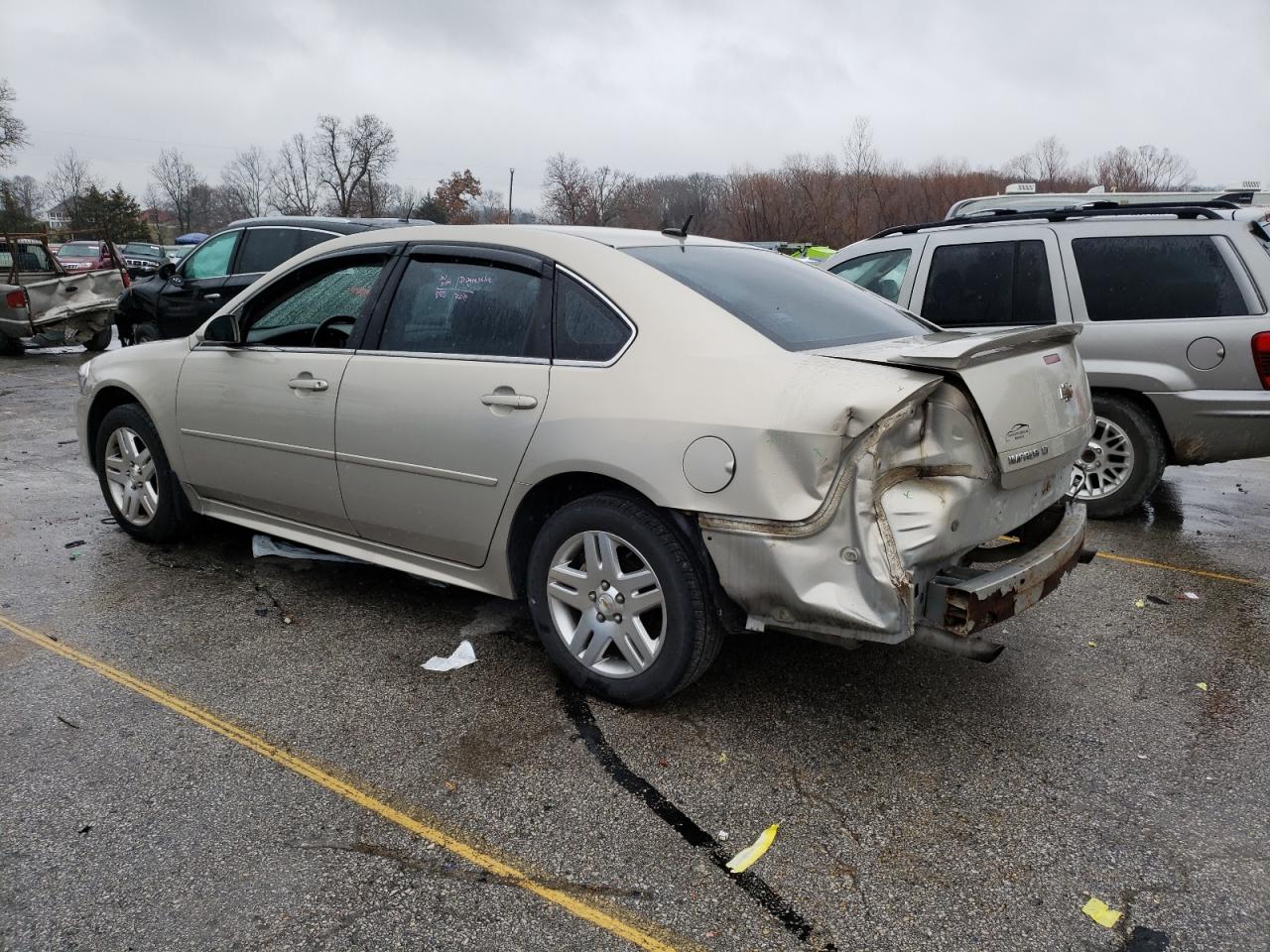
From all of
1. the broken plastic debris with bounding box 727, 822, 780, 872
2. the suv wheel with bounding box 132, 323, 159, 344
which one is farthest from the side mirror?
the suv wheel with bounding box 132, 323, 159, 344

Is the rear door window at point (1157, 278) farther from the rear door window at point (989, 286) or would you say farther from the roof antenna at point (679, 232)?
the roof antenna at point (679, 232)

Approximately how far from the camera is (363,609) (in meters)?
4.34

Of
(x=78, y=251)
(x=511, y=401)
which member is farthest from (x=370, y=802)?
(x=78, y=251)

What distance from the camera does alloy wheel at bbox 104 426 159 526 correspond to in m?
5.06

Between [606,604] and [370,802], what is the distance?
0.99m

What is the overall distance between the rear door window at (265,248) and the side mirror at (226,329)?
5918 millimetres

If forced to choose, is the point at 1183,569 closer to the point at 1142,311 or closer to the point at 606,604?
the point at 1142,311

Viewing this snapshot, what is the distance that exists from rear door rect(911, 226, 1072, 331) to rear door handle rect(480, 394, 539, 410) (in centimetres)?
365

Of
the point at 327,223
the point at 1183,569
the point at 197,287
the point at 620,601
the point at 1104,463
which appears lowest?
the point at 1183,569

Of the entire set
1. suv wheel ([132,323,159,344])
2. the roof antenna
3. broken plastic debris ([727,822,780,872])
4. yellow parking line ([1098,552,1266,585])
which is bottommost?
yellow parking line ([1098,552,1266,585])

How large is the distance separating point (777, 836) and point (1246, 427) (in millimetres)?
4258

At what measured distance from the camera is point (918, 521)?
2.82 metres

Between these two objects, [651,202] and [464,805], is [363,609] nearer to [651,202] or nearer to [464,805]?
[464,805]

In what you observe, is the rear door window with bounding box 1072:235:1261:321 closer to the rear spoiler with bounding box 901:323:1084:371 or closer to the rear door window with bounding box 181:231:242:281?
the rear spoiler with bounding box 901:323:1084:371
